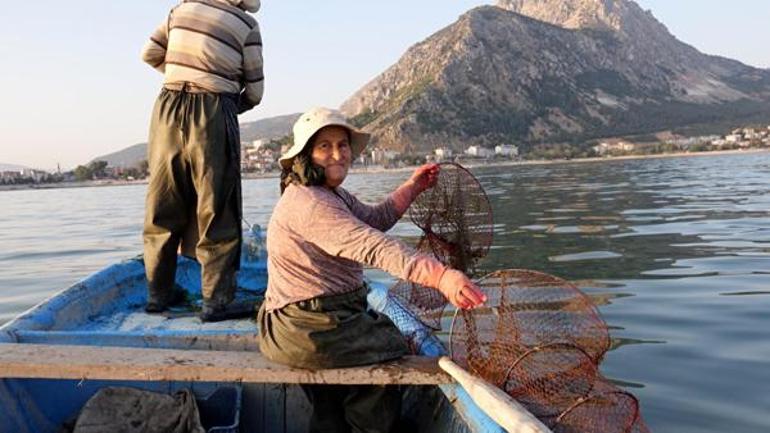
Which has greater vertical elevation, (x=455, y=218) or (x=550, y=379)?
A: (x=455, y=218)

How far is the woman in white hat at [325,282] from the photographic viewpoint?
11.0ft

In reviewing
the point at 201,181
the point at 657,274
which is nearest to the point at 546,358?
the point at 201,181

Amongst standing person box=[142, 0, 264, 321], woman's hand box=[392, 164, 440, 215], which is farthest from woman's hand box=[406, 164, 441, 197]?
standing person box=[142, 0, 264, 321]

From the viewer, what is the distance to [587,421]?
3.12m

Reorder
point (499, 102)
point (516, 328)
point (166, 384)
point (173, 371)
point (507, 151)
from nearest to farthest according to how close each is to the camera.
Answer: point (173, 371), point (516, 328), point (166, 384), point (507, 151), point (499, 102)

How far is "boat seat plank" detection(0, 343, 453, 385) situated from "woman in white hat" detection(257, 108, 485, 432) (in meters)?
0.09

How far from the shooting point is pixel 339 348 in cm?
339

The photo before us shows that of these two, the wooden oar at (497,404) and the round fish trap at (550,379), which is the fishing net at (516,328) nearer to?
the round fish trap at (550,379)

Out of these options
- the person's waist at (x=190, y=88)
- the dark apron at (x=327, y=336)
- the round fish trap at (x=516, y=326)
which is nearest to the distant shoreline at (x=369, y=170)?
the person's waist at (x=190, y=88)

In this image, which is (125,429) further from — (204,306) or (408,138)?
(408,138)

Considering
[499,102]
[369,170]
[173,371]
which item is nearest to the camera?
[173,371]

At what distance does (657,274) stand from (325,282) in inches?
312

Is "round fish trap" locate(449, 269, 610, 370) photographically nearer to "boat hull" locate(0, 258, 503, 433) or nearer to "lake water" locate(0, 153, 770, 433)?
"boat hull" locate(0, 258, 503, 433)

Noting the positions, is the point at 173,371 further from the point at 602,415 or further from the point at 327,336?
the point at 602,415
